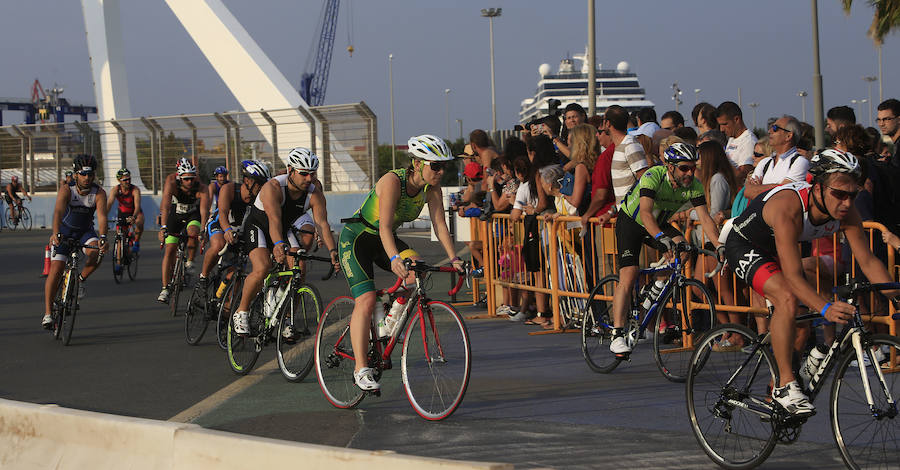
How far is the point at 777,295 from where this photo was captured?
5109 millimetres

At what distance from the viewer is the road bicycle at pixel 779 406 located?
470cm

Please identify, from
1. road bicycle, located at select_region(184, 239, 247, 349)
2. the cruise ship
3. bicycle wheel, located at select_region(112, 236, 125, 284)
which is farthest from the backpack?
the cruise ship

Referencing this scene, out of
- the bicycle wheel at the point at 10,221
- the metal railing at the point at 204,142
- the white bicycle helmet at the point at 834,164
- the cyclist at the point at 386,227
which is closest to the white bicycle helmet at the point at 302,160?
the cyclist at the point at 386,227

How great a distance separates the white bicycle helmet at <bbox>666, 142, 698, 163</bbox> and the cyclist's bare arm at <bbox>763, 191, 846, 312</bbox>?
7.90ft

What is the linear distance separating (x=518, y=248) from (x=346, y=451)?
7056 mm

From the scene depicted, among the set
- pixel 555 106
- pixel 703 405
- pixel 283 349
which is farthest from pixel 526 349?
pixel 555 106

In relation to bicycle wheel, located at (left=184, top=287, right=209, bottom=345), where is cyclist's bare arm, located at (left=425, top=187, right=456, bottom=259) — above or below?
above

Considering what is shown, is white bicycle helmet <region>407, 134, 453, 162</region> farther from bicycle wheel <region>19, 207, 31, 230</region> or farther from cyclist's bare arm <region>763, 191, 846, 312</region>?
bicycle wheel <region>19, 207, 31, 230</region>

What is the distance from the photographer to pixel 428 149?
21.3 feet

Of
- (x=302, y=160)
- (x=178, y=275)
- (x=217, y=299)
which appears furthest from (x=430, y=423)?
(x=178, y=275)

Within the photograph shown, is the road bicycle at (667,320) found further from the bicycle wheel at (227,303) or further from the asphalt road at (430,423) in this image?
the bicycle wheel at (227,303)

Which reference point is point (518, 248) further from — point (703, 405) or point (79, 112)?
point (79, 112)

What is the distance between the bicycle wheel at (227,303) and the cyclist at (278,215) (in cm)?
28

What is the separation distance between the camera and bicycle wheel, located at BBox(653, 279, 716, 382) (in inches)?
292
